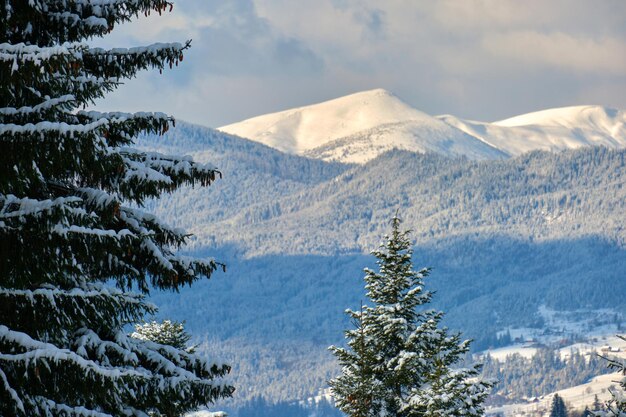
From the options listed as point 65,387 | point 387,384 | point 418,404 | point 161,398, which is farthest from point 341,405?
point 65,387

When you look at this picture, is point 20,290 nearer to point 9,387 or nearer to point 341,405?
point 9,387

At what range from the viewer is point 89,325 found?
13.7 meters

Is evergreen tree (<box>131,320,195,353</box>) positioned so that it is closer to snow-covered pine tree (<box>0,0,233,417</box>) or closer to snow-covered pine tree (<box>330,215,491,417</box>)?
snow-covered pine tree (<box>330,215,491,417</box>)

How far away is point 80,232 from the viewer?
41.3 feet

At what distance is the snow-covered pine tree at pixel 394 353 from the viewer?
3008 cm

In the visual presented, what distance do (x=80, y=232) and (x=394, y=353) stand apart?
64.6 ft

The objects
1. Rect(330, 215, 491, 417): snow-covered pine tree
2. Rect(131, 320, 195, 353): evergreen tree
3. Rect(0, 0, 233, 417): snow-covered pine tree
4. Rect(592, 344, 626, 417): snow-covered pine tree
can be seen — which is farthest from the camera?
Rect(131, 320, 195, 353): evergreen tree

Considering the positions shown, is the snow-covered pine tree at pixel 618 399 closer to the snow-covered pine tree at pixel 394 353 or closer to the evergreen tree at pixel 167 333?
the snow-covered pine tree at pixel 394 353

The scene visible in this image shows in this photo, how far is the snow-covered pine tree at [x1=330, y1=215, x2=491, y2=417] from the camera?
30078 mm

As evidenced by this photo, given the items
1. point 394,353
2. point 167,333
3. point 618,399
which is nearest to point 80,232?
point 618,399

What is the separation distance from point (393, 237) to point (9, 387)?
70.7 feet

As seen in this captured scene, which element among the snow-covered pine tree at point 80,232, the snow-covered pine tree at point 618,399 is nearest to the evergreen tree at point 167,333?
the snow-covered pine tree at point 618,399

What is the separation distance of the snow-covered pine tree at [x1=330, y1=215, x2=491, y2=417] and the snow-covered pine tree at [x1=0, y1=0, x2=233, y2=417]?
14.9m

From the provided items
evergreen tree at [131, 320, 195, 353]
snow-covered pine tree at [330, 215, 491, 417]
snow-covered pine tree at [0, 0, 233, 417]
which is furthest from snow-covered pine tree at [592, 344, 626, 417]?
snow-covered pine tree at [0, 0, 233, 417]
